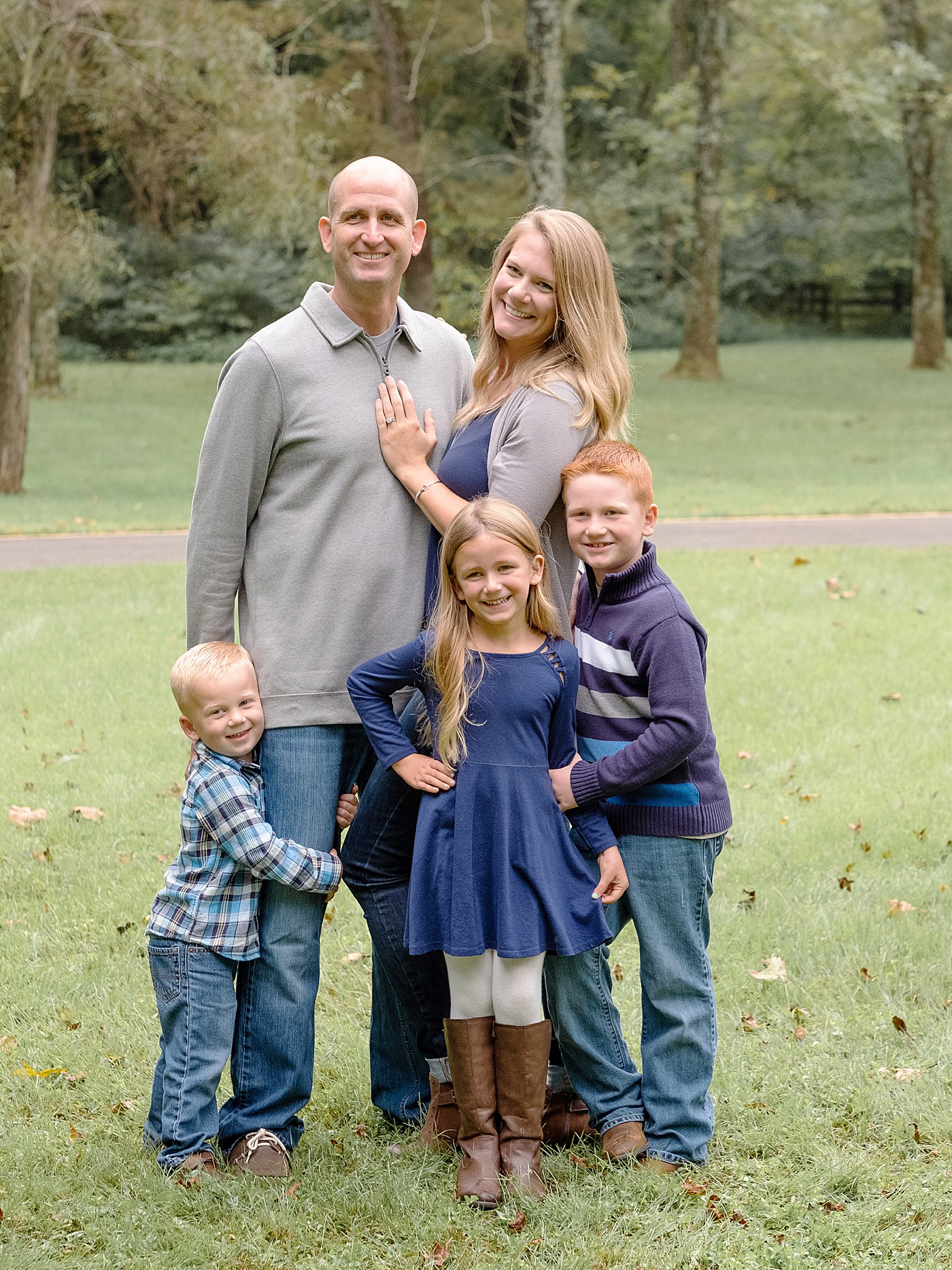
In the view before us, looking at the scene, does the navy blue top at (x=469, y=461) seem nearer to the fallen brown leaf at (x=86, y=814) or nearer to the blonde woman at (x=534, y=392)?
the blonde woman at (x=534, y=392)

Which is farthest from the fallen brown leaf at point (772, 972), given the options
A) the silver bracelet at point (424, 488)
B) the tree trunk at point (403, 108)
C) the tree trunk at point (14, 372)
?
the tree trunk at point (403, 108)

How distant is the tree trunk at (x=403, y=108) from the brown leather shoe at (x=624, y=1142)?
22.0 m

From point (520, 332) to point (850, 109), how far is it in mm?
19778

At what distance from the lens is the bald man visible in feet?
10.6

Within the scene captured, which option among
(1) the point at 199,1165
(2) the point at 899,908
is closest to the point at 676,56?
(2) the point at 899,908

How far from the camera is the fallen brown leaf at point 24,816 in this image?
5.71 m

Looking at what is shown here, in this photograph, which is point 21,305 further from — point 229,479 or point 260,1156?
point 260,1156

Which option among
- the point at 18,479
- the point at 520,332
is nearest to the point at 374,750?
the point at 520,332

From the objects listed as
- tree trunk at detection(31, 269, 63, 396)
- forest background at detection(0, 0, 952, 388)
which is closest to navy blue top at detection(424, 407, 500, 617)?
forest background at detection(0, 0, 952, 388)

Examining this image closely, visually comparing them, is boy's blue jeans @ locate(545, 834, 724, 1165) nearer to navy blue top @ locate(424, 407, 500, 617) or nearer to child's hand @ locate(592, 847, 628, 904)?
child's hand @ locate(592, 847, 628, 904)

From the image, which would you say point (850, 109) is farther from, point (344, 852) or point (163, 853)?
point (344, 852)

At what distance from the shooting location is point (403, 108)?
25.1 meters

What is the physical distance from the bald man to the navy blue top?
4.3 inches

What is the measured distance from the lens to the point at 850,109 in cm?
2081
